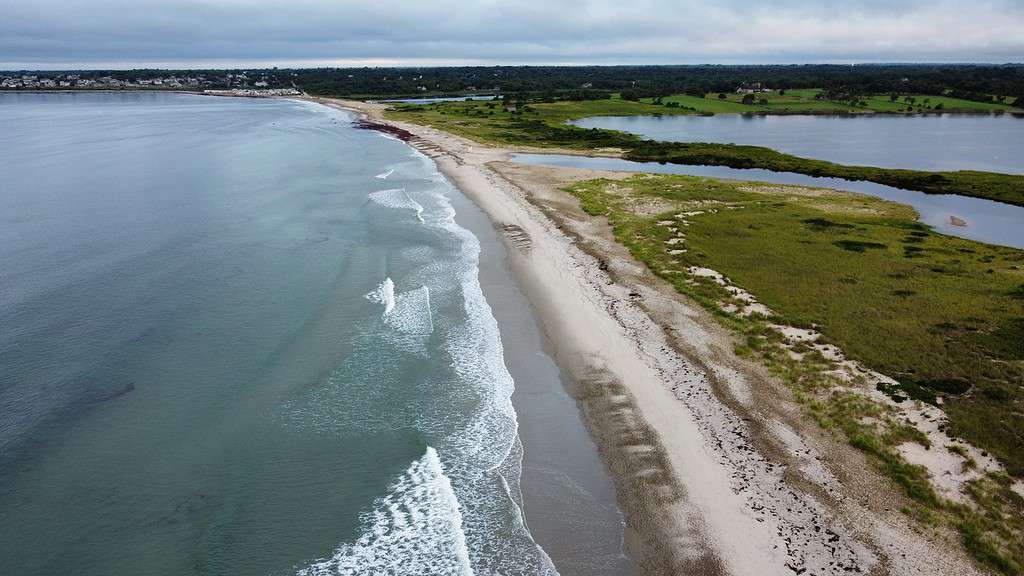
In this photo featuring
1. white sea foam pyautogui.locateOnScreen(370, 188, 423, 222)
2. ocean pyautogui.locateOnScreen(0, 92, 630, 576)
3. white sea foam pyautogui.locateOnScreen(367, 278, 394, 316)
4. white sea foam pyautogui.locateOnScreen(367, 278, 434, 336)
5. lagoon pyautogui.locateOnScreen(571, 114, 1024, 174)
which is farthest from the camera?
lagoon pyautogui.locateOnScreen(571, 114, 1024, 174)

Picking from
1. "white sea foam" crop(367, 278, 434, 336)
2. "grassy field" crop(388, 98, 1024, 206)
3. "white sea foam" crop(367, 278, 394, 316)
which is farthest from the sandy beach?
"grassy field" crop(388, 98, 1024, 206)

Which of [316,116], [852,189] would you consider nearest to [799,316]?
[852,189]

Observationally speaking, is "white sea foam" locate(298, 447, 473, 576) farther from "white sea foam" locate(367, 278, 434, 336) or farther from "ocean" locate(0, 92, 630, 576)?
"white sea foam" locate(367, 278, 434, 336)

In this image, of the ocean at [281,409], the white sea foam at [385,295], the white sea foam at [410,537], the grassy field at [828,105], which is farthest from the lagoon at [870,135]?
the white sea foam at [410,537]

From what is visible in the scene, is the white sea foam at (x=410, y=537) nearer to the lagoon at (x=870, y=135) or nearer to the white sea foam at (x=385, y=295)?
the white sea foam at (x=385, y=295)

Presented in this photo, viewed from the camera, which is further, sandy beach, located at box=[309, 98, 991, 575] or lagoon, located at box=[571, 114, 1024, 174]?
lagoon, located at box=[571, 114, 1024, 174]

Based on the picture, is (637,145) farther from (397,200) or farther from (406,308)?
(406,308)

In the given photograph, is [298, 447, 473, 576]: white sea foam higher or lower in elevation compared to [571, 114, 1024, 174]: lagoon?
lower
